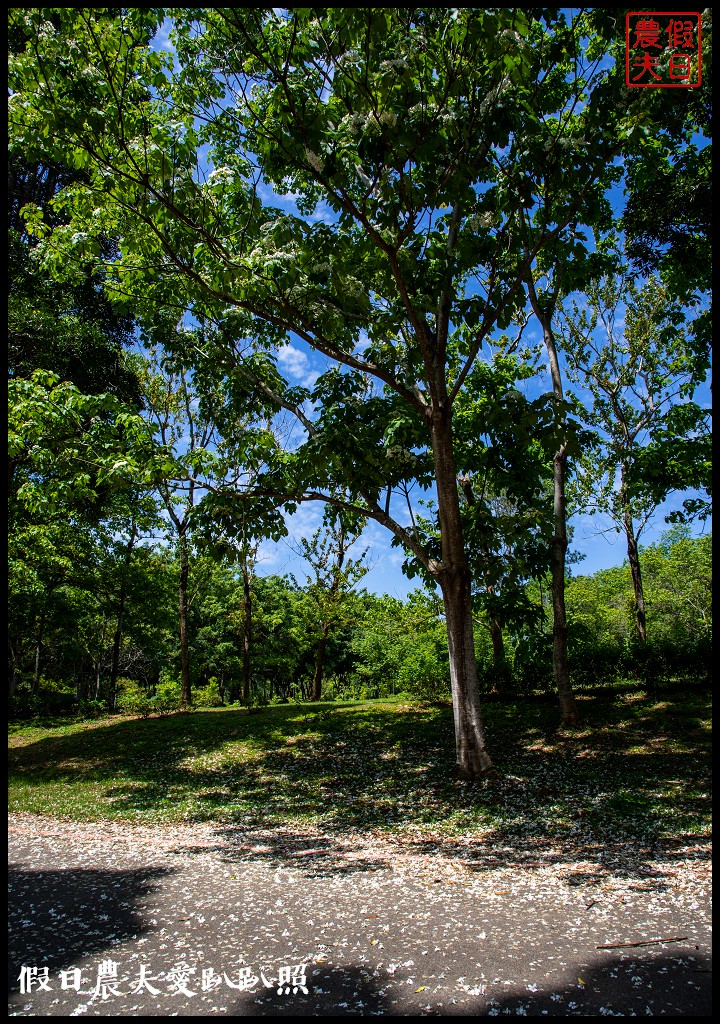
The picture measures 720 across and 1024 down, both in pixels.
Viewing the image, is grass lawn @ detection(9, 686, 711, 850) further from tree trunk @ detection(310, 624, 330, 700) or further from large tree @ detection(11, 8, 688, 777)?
tree trunk @ detection(310, 624, 330, 700)

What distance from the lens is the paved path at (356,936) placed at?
14.9 ft

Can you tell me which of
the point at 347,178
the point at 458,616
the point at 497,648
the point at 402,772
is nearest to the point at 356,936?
the point at 458,616

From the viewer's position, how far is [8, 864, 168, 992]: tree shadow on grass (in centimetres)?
546

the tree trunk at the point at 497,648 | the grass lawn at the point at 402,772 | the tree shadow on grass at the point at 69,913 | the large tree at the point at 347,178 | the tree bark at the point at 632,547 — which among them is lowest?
the grass lawn at the point at 402,772

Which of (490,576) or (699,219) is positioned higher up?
(699,219)

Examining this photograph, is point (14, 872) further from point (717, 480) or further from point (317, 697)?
point (317, 697)

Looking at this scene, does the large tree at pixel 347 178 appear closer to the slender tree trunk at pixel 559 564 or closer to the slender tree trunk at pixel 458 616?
the slender tree trunk at pixel 458 616

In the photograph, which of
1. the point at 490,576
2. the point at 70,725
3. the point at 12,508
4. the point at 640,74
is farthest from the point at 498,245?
the point at 70,725

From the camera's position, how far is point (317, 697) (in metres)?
26.8

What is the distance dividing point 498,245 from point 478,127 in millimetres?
1969

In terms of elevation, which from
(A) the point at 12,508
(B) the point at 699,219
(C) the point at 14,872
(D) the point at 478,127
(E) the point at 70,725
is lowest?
(E) the point at 70,725

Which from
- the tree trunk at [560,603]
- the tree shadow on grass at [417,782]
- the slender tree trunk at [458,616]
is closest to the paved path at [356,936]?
the tree shadow on grass at [417,782]

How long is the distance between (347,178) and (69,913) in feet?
35.4

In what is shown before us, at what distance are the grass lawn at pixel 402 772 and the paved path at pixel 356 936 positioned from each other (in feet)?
6.71
